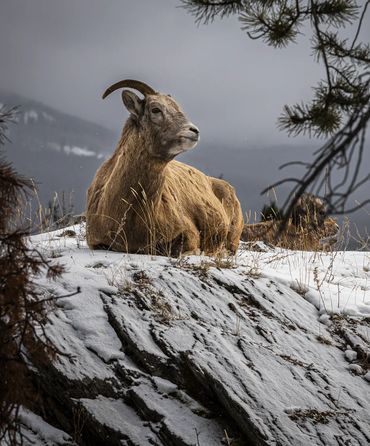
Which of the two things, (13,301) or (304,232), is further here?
(304,232)

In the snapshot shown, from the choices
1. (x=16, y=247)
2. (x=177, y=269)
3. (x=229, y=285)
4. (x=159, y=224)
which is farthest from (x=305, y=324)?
(x=16, y=247)

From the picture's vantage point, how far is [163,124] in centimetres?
621

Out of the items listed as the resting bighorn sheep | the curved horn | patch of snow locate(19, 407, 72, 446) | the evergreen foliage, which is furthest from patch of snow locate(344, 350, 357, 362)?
the curved horn

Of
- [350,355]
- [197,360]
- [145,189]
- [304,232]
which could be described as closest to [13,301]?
[197,360]

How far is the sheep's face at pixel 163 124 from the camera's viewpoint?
239 inches

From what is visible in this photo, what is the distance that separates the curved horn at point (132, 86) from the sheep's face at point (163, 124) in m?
0.14

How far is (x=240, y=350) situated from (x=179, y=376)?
68cm

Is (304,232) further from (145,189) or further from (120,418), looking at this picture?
(120,418)

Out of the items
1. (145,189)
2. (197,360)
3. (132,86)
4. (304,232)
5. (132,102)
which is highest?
(132,86)

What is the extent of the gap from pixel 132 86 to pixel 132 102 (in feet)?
0.95

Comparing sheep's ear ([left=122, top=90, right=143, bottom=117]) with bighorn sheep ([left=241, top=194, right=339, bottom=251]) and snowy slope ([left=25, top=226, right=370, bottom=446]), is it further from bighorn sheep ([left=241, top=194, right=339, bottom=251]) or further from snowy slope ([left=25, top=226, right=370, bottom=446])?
bighorn sheep ([left=241, top=194, right=339, bottom=251])

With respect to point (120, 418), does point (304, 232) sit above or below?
above

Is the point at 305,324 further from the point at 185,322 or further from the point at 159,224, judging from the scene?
the point at 159,224

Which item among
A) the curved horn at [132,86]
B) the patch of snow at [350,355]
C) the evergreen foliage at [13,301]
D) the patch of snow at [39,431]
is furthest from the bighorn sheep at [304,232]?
the evergreen foliage at [13,301]
